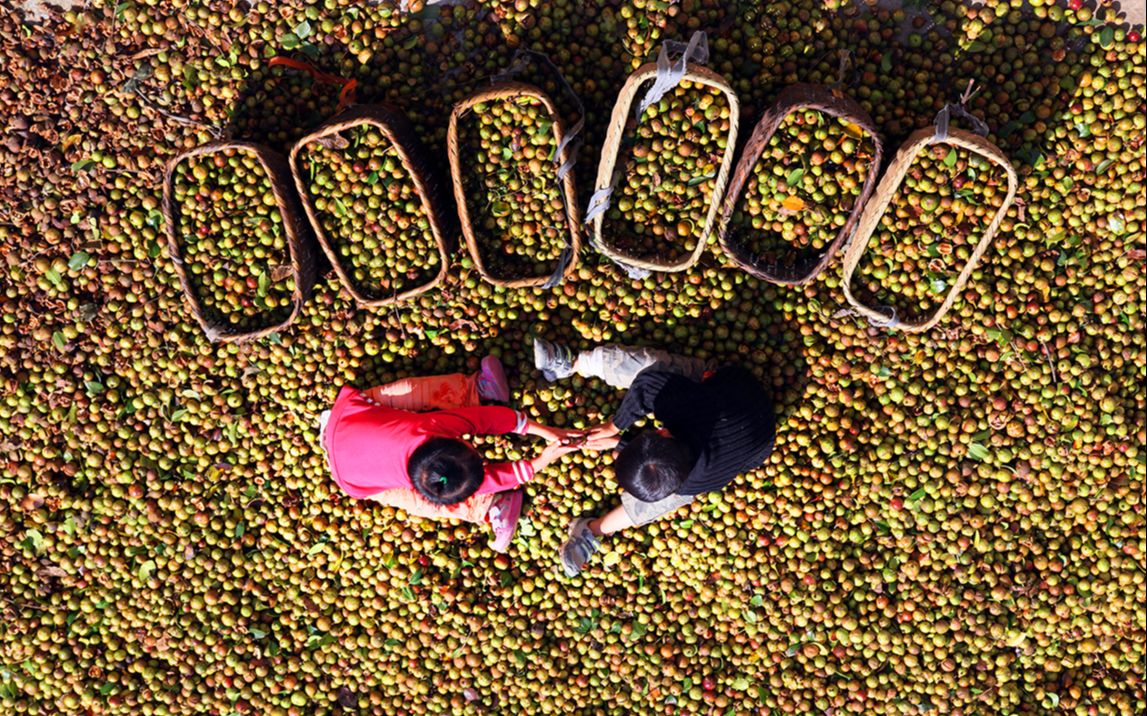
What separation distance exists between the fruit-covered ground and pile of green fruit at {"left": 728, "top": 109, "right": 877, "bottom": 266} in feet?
0.82

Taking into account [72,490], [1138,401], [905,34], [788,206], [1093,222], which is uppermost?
[905,34]

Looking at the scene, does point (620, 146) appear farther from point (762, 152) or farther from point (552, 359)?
point (552, 359)

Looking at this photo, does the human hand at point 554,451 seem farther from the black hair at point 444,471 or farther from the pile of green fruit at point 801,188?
the pile of green fruit at point 801,188

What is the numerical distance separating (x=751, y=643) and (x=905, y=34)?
390 centimetres

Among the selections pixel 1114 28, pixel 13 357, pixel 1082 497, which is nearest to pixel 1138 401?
pixel 1082 497

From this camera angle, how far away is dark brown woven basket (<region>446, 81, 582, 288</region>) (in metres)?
4.29

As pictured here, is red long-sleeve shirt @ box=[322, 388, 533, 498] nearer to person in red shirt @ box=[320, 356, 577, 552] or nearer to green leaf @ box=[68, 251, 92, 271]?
person in red shirt @ box=[320, 356, 577, 552]

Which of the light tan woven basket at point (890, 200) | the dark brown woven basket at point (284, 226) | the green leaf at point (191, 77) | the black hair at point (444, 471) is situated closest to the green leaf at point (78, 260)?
the dark brown woven basket at point (284, 226)

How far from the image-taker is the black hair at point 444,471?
3.92 m

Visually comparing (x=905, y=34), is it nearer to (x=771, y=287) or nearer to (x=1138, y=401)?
(x=771, y=287)

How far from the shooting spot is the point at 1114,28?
4.54m

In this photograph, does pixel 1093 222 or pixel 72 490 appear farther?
pixel 72 490

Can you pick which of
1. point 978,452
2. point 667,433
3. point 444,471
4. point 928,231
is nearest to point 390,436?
point 444,471

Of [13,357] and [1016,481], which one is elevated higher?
[1016,481]
